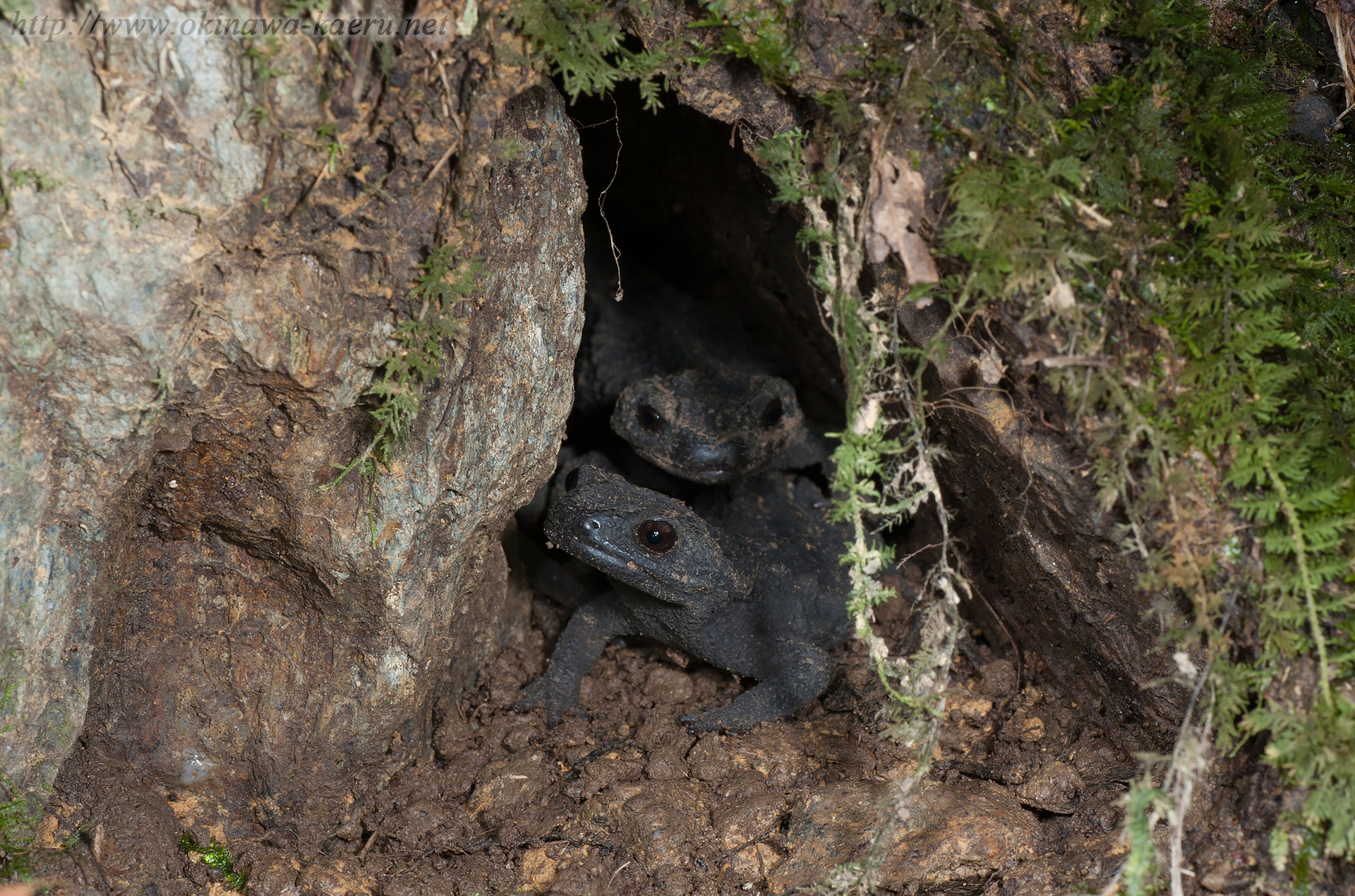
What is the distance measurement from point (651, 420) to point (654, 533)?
1.06m

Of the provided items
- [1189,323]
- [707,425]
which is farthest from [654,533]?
[1189,323]

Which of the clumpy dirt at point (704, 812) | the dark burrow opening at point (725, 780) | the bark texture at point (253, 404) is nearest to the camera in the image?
the bark texture at point (253, 404)

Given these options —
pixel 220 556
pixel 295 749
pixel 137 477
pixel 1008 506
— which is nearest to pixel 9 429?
pixel 137 477

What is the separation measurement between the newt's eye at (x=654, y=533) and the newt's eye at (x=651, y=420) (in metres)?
0.97

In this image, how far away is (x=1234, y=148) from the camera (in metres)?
2.92

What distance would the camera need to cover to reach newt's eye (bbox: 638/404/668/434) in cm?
520

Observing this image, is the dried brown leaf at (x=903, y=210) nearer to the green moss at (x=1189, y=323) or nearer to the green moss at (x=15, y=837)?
the green moss at (x=1189, y=323)

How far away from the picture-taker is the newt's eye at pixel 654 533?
434cm

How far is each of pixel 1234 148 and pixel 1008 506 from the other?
1488 millimetres

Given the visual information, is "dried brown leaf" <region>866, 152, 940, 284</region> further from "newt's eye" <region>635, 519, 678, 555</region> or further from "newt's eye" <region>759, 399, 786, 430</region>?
"newt's eye" <region>759, 399, 786, 430</region>

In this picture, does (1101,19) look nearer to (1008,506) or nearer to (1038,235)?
(1038,235)

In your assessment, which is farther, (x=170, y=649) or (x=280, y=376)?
(x=170, y=649)

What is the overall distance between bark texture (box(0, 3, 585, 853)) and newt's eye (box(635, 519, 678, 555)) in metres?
0.65

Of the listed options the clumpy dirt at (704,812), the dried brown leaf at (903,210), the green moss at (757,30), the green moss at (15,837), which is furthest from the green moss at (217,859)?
the green moss at (757,30)
